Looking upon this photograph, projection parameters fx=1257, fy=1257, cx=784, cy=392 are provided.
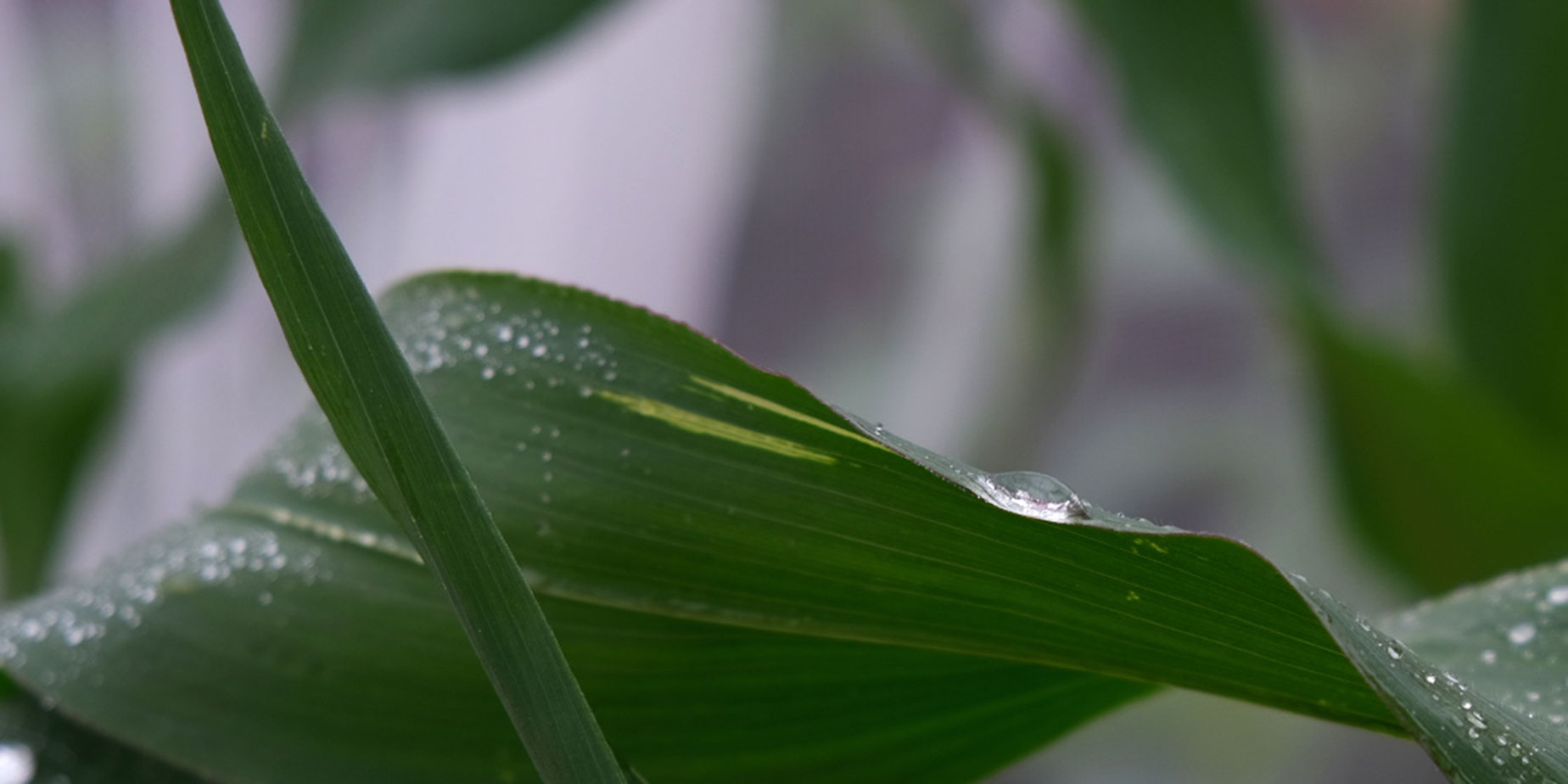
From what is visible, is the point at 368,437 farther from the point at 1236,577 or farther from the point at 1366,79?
the point at 1366,79

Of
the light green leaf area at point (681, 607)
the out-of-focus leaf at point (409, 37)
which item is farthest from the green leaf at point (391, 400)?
the out-of-focus leaf at point (409, 37)

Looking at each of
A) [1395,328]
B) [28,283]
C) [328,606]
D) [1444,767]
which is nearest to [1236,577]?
[1444,767]

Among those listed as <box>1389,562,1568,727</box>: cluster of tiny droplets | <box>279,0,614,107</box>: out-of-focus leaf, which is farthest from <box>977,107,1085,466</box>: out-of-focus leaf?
<box>1389,562,1568,727</box>: cluster of tiny droplets

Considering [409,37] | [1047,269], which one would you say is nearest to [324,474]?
[409,37]

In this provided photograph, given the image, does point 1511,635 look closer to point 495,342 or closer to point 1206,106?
point 495,342

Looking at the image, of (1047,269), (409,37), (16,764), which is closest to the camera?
(16,764)

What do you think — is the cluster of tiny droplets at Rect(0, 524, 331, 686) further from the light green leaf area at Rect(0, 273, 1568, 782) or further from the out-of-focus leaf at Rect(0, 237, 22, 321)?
the out-of-focus leaf at Rect(0, 237, 22, 321)
